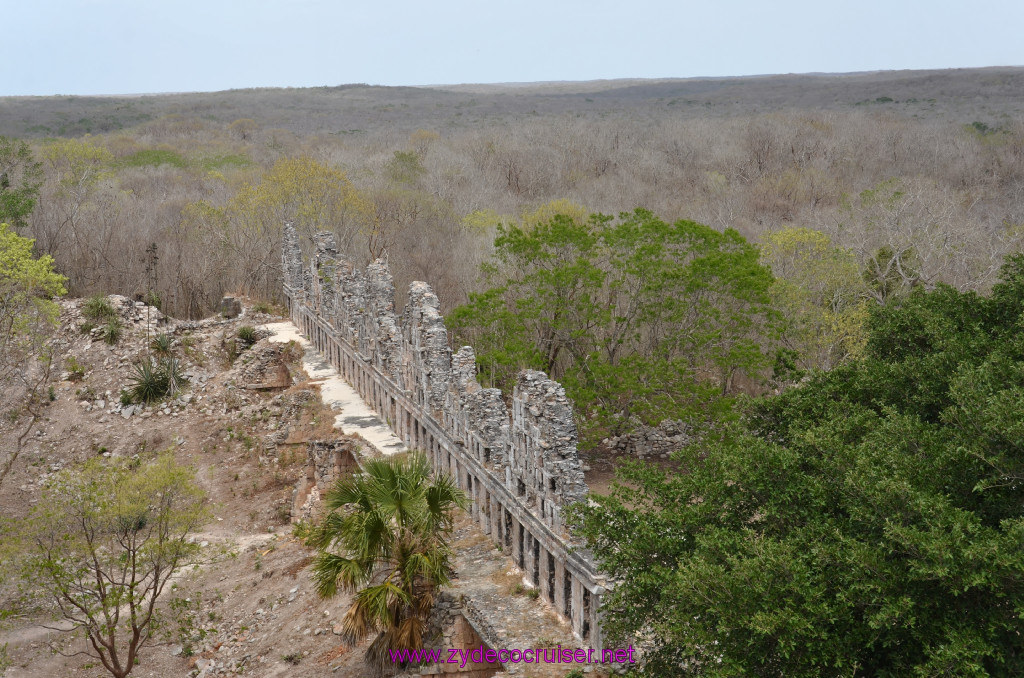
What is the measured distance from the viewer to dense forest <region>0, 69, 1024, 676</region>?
1336cm

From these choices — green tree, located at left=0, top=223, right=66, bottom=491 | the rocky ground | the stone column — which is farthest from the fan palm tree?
green tree, located at left=0, top=223, right=66, bottom=491

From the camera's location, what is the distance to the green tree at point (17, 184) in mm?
51844

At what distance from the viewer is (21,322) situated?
38312mm

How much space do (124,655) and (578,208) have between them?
116 feet

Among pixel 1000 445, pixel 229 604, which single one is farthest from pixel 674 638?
pixel 229 604

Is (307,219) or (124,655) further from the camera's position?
(307,219)

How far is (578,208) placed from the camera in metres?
53.1

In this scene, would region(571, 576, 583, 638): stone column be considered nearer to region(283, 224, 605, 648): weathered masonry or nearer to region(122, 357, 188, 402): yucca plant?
region(283, 224, 605, 648): weathered masonry

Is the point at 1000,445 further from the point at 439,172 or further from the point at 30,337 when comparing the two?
the point at 439,172

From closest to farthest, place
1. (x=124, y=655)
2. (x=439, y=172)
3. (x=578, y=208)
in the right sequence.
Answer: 1. (x=124, y=655)
2. (x=578, y=208)
3. (x=439, y=172)

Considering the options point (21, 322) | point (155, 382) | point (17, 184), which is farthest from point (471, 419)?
point (17, 184)

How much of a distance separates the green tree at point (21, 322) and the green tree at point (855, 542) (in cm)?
2910

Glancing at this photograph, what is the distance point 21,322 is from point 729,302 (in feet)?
100

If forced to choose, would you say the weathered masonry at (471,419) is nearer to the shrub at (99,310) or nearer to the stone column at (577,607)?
the stone column at (577,607)
